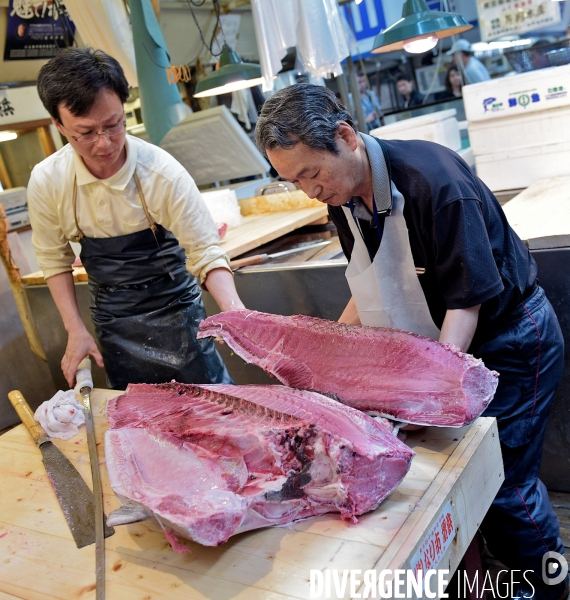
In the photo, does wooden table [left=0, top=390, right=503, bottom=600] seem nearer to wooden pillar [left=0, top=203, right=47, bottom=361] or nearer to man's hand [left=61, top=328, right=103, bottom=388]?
man's hand [left=61, top=328, right=103, bottom=388]

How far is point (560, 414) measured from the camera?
3197 mm

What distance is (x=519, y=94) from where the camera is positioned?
4039 millimetres

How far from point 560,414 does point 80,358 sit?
2436 mm

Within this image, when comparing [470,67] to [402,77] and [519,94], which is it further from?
[519,94]

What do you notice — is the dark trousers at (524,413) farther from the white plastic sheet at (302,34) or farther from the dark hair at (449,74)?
the dark hair at (449,74)

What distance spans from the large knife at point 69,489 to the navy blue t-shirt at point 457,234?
1296mm

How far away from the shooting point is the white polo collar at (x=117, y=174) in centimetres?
293

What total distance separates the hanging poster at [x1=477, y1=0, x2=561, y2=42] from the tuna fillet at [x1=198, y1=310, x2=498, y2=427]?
5266 mm

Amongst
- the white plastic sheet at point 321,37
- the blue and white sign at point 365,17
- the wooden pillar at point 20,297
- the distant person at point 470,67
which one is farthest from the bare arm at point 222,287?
the distant person at point 470,67

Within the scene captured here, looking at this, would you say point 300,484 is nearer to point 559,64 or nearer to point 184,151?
point 559,64

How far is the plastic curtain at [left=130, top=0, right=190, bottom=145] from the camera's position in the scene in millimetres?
5160

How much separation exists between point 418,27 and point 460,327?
8.81ft

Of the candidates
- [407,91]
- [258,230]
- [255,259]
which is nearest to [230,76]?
[258,230]

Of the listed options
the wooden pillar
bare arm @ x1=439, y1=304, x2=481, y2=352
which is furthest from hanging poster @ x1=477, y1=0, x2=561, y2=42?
bare arm @ x1=439, y1=304, x2=481, y2=352
